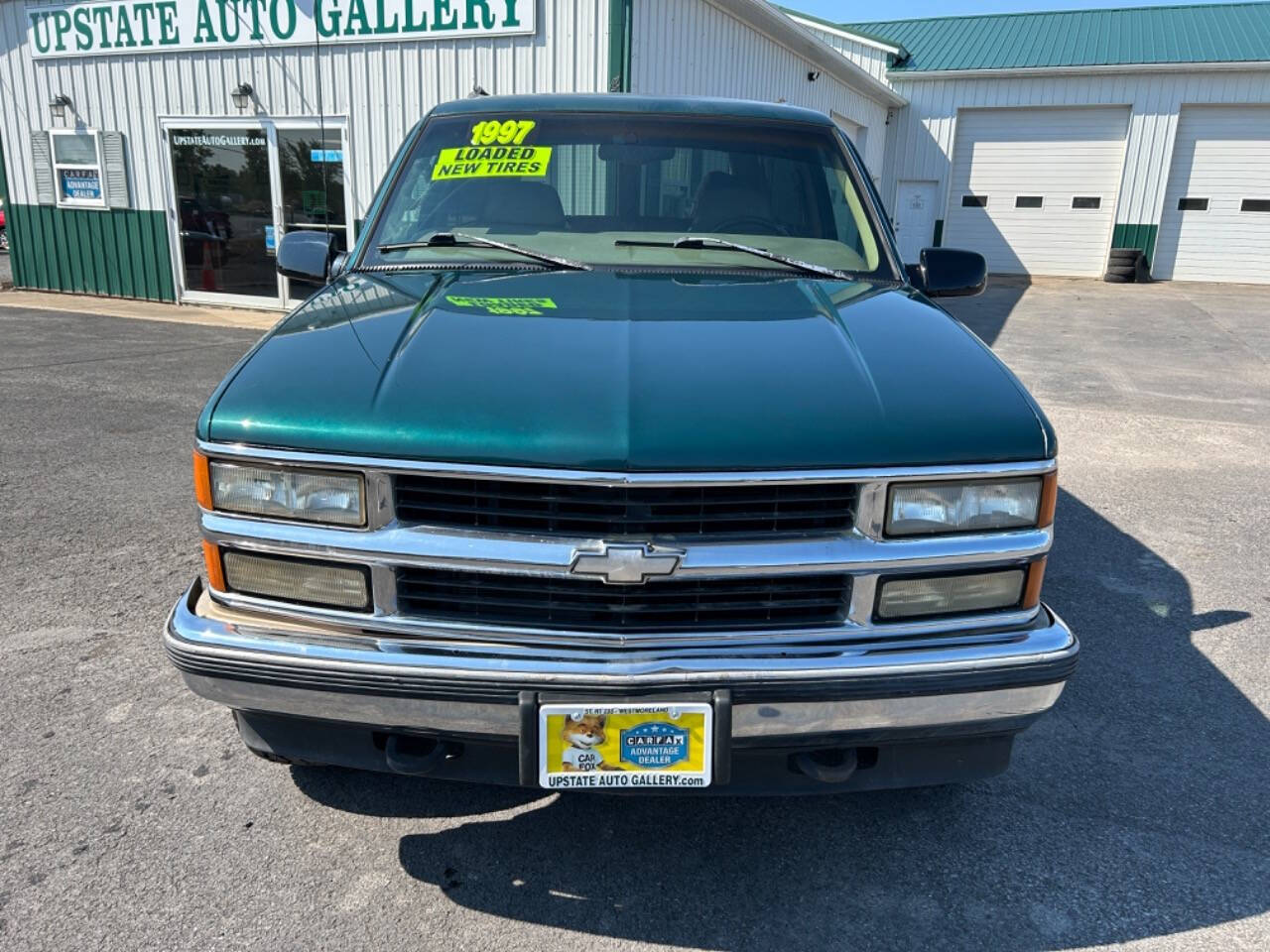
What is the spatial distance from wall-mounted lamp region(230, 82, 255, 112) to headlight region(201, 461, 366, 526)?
11501 mm

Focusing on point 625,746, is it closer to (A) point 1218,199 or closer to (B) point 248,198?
(B) point 248,198

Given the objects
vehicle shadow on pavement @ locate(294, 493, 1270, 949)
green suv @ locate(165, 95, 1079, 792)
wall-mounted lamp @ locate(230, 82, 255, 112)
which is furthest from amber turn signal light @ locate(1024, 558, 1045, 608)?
wall-mounted lamp @ locate(230, 82, 255, 112)

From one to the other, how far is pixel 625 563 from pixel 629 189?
6.16ft

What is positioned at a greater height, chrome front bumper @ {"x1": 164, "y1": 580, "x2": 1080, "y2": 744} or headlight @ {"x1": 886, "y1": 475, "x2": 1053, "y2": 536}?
headlight @ {"x1": 886, "y1": 475, "x2": 1053, "y2": 536}

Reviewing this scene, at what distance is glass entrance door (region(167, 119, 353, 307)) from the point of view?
1177 centimetres

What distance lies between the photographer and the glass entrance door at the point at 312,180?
11609 millimetres

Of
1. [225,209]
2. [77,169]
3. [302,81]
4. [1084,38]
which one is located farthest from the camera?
[1084,38]

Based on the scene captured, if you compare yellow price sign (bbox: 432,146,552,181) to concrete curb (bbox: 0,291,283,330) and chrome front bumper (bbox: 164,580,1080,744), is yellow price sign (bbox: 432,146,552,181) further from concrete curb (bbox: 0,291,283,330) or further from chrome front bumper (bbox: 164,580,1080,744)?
concrete curb (bbox: 0,291,283,330)

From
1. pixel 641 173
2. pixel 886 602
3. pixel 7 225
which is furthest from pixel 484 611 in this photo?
pixel 7 225

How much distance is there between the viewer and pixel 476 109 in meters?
3.63

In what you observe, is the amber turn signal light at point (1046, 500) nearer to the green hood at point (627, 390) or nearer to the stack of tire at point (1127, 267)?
the green hood at point (627, 390)

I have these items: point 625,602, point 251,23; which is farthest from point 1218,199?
point 625,602

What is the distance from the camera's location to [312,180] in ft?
38.9

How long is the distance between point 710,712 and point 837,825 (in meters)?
0.89
